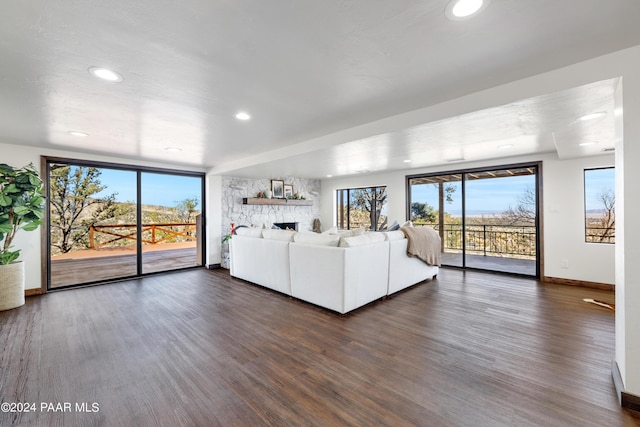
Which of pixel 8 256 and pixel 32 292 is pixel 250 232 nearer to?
pixel 8 256

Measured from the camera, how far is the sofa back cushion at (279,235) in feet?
12.6

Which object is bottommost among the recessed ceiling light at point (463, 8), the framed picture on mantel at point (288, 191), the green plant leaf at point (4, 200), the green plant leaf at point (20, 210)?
the green plant leaf at point (20, 210)

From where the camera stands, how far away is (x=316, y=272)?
3.29 metres

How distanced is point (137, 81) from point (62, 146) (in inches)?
124

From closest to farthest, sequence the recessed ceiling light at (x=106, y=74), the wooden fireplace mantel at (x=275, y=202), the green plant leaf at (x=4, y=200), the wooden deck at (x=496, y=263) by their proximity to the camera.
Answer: the recessed ceiling light at (x=106, y=74), the green plant leaf at (x=4, y=200), the wooden deck at (x=496, y=263), the wooden fireplace mantel at (x=275, y=202)

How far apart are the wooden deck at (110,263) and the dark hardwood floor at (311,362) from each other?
1.49 metres

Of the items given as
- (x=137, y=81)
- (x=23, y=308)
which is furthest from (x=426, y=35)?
(x=23, y=308)

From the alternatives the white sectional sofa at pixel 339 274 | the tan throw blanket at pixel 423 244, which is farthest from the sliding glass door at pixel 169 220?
the tan throw blanket at pixel 423 244

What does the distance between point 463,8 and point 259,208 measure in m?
5.91

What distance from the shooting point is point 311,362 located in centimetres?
211

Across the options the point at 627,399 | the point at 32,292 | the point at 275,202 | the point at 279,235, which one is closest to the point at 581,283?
the point at 627,399

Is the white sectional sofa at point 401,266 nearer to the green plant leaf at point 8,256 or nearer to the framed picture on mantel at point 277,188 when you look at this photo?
the framed picture on mantel at point 277,188

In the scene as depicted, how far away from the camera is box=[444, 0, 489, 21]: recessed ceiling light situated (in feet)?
4.22

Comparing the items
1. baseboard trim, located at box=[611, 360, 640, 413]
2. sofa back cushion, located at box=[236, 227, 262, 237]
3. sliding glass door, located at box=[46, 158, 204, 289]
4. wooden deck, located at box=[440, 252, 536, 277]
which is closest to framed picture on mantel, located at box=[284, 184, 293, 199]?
sliding glass door, located at box=[46, 158, 204, 289]
